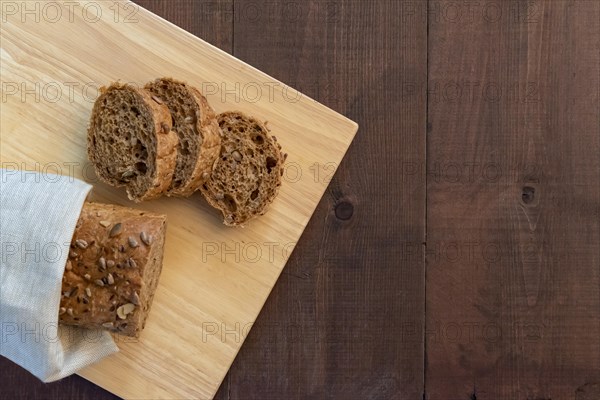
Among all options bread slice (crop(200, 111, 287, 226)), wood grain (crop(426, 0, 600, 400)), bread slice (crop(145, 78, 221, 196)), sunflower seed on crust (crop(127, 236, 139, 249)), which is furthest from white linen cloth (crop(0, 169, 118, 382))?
wood grain (crop(426, 0, 600, 400))

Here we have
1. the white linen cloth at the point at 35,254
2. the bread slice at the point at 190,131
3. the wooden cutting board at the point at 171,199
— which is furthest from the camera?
the wooden cutting board at the point at 171,199

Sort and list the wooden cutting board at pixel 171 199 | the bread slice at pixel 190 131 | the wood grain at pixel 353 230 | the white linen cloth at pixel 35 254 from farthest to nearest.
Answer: the wood grain at pixel 353 230, the wooden cutting board at pixel 171 199, the bread slice at pixel 190 131, the white linen cloth at pixel 35 254

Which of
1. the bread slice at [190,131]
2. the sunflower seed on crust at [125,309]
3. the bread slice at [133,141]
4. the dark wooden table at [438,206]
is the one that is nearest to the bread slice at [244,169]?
the bread slice at [190,131]

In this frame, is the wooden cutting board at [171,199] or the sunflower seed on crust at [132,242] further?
the wooden cutting board at [171,199]

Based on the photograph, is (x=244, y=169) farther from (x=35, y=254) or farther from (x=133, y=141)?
(x=35, y=254)

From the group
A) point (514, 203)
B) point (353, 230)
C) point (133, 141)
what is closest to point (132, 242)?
point (133, 141)

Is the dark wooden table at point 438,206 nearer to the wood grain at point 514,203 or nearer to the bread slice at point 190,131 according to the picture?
the wood grain at point 514,203

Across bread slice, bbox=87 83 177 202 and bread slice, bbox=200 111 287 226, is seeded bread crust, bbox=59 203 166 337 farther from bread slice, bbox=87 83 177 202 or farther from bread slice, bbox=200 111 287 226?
bread slice, bbox=200 111 287 226

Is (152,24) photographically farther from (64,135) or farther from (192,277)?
(192,277)

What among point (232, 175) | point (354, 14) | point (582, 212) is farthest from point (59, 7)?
point (582, 212)
